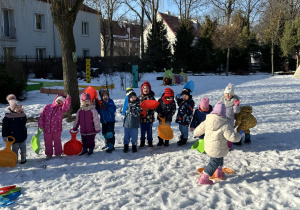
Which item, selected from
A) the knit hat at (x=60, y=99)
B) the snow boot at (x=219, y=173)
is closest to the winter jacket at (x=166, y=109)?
the snow boot at (x=219, y=173)

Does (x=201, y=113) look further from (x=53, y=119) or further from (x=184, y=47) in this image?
(x=184, y=47)

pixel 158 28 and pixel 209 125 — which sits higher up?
pixel 158 28

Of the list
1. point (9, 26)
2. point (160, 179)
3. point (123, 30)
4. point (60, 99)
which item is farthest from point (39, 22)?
point (123, 30)

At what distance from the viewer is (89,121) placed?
16.7ft

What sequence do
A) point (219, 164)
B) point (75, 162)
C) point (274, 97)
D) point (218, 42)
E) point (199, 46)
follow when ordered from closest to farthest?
point (219, 164) < point (75, 162) < point (274, 97) < point (218, 42) < point (199, 46)

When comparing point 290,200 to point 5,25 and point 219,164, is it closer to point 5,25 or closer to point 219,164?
point 219,164

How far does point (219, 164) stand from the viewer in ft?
13.2

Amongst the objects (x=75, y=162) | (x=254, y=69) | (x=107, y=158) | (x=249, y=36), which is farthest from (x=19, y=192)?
(x=254, y=69)

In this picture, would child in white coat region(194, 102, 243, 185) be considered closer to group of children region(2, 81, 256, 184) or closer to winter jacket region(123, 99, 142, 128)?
group of children region(2, 81, 256, 184)

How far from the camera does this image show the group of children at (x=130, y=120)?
13.0 feet

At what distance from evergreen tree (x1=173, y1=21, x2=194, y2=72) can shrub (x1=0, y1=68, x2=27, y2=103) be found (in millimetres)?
19721

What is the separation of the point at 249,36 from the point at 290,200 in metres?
27.0

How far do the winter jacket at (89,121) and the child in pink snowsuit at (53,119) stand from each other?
1.01ft

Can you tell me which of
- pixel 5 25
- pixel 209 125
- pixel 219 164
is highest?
pixel 5 25
